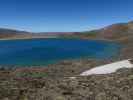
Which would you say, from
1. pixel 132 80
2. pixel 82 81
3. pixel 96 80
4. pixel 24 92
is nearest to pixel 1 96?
pixel 24 92

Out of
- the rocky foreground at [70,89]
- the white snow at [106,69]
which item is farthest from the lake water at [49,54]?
the rocky foreground at [70,89]

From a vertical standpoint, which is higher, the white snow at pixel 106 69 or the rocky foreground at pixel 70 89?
the rocky foreground at pixel 70 89

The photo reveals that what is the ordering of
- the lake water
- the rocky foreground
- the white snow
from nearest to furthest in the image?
the rocky foreground < the white snow < the lake water

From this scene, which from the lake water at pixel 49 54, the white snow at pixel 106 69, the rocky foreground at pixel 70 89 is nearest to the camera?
the rocky foreground at pixel 70 89

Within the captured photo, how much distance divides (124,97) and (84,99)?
1.54 m

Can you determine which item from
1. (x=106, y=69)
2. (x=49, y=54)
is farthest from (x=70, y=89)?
(x=49, y=54)

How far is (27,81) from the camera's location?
9758mm

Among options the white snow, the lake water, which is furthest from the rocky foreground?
the lake water

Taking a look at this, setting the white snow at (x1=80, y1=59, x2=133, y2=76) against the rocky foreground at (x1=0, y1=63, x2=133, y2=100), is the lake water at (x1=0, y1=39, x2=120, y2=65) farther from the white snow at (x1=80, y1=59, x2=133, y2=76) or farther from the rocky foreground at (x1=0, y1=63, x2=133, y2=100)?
the rocky foreground at (x1=0, y1=63, x2=133, y2=100)

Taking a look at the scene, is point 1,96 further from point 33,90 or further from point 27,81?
point 27,81

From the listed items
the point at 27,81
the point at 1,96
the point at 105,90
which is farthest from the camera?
the point at 27,81

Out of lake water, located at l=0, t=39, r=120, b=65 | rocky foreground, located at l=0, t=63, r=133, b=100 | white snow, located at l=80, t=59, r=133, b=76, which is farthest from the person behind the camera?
lake water, located at l=0, t=39, r=120, b=65

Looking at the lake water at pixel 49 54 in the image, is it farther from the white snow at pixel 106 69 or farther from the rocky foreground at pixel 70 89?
the rocky foreground at pixel 70 89

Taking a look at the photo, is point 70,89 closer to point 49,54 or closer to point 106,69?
point 106,69
